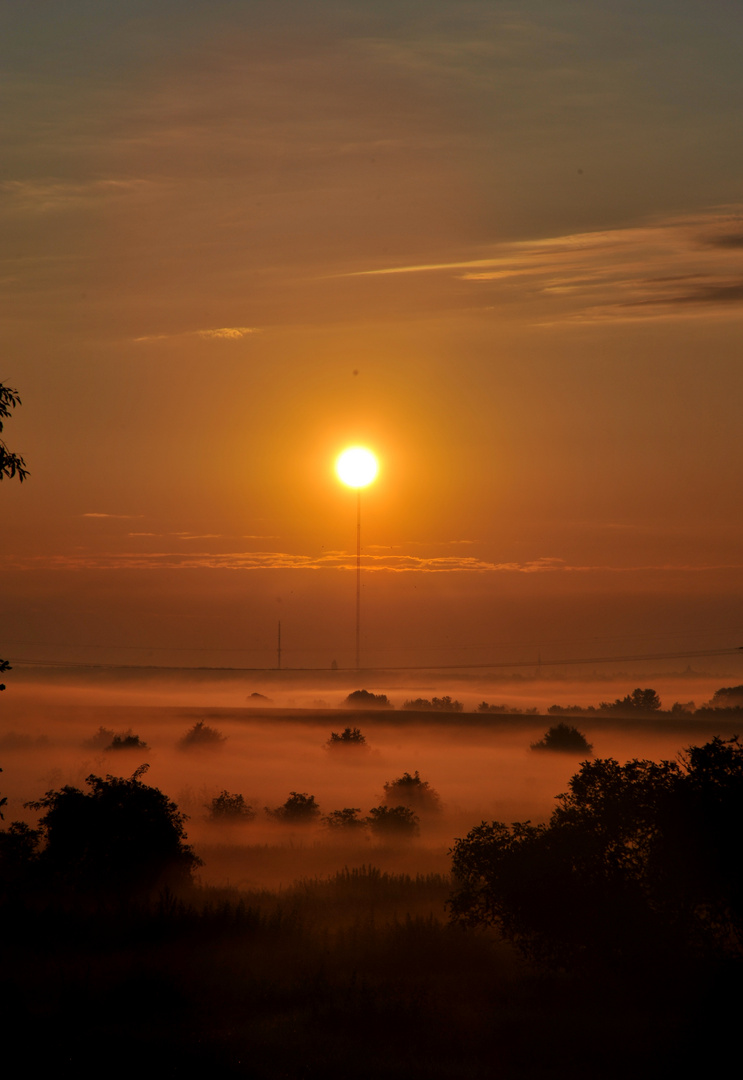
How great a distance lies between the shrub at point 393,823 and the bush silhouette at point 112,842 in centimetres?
3236

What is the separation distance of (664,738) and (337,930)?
13772cm

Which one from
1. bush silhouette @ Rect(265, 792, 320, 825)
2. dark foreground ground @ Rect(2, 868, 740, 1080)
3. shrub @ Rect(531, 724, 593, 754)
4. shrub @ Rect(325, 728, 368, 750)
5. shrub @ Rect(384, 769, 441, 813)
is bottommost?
dark foreground ground @ Rect(2, 868, 740, 1080)

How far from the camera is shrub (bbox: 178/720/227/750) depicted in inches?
7101

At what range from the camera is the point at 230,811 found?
90375 mm

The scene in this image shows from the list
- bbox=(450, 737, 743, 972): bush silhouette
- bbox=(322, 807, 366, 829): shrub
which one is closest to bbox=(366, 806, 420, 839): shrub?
bbox=(322, 807, 366, 829): shrub

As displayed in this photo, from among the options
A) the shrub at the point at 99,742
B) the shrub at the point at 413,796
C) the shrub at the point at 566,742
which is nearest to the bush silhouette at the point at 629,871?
the shrub at the point at 413,796

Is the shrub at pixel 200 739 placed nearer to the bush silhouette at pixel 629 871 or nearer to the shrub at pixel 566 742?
the shrub at pixel 566 742

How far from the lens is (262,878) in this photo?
56156mm

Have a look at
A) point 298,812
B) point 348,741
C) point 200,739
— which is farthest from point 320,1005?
point 200,739

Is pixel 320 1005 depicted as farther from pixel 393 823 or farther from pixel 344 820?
pixel 344 820

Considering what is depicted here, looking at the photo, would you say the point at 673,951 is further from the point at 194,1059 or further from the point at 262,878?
the point at 262,878

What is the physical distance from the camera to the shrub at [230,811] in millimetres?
89562

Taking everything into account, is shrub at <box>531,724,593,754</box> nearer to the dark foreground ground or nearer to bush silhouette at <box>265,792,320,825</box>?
bush silhouette at <box>265,792,320,825</box>

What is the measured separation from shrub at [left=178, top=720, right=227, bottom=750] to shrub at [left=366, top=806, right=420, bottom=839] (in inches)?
4146
